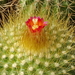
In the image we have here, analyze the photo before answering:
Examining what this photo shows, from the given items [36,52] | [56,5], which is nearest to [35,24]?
[36,52]

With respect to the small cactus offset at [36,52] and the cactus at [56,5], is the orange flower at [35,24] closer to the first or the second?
the small cactus offset at [36,52]

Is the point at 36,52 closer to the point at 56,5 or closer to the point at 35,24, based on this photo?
the point at 35,24

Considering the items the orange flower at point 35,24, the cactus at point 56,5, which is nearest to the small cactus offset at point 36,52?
the orange flower at point 35,24

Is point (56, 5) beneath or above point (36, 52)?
above

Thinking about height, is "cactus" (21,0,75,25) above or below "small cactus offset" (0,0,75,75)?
above

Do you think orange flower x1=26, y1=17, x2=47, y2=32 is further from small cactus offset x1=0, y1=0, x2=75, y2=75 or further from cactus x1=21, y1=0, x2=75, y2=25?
cactus x1=21, y1=0, x2=75, y2=25

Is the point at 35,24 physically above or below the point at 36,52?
above

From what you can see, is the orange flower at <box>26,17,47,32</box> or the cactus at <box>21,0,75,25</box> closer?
the orange flower at <box>26,17,47,32</box>

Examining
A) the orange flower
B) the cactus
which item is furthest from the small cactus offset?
the cactus

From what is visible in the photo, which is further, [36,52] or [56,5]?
[56,5]
